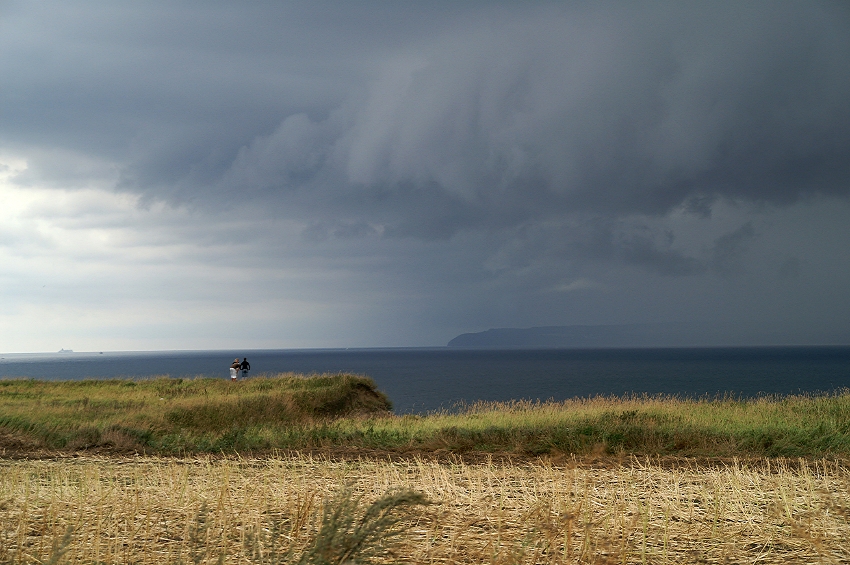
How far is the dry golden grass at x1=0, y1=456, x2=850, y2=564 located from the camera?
5992 millimetres

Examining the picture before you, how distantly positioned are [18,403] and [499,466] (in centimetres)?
2445

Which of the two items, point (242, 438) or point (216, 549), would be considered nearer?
point (216, 549)

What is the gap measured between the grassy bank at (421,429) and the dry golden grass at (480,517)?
118 cm

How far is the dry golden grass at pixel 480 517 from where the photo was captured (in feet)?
19.7

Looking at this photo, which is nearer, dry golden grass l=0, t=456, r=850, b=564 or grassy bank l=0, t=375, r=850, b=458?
dry golden grass l=0, t=456, r=850, b=564

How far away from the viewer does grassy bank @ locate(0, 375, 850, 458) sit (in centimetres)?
1553

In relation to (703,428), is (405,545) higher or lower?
higher

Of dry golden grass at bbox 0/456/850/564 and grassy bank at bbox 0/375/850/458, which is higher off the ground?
dry golden grass at bbox 0/456/850/564

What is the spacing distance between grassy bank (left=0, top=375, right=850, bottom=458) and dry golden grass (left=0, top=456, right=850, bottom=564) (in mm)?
1175

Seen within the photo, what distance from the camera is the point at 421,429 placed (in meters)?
19.8

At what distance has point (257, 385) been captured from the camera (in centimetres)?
3731

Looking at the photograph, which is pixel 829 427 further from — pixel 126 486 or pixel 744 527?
pixel 126 486

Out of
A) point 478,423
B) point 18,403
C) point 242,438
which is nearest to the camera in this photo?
point 242,438

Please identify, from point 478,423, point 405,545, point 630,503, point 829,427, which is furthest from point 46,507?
point 829,427
